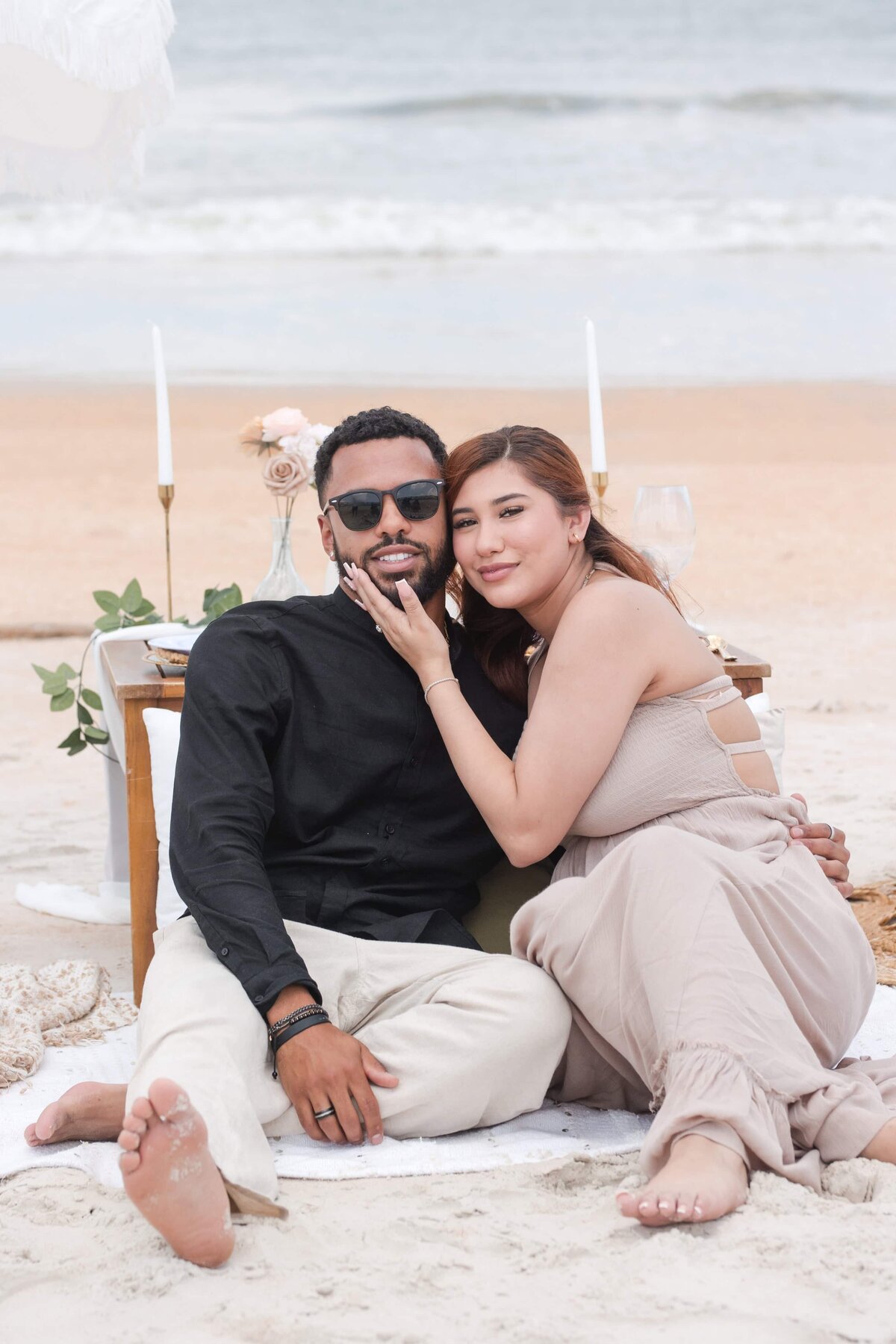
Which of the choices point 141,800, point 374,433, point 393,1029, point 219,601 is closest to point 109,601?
point 219,601

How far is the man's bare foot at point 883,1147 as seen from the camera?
2.09m

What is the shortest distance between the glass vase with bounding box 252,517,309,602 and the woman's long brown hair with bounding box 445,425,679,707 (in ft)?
2.23

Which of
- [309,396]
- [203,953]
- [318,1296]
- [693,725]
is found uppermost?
[309,396]

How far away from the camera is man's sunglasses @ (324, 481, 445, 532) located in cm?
256

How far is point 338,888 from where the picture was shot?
2.56 meters

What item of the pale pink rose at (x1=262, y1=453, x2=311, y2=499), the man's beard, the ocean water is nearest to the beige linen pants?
the man's beard

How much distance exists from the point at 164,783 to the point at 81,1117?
2.47 feet

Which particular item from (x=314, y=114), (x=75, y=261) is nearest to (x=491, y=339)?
(x=75, y=261)

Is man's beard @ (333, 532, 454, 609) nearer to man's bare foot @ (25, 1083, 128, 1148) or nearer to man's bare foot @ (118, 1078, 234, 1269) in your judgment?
man's bare foot @ (25, 1083, 128, 1148)

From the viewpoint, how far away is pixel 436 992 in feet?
7.78

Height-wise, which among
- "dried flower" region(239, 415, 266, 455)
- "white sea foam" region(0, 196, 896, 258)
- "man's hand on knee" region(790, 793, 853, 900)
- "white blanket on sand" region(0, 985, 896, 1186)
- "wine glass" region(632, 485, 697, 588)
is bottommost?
"white blanket on sand" region(0, 985, 896, 1186)

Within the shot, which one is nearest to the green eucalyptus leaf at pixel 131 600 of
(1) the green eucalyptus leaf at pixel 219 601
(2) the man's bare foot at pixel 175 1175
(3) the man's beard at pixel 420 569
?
(1) the green eucalyptus leaf at pixel 219 601

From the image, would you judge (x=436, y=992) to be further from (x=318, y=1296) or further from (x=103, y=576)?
(x=103, y=576)

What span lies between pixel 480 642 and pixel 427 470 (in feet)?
1.17
